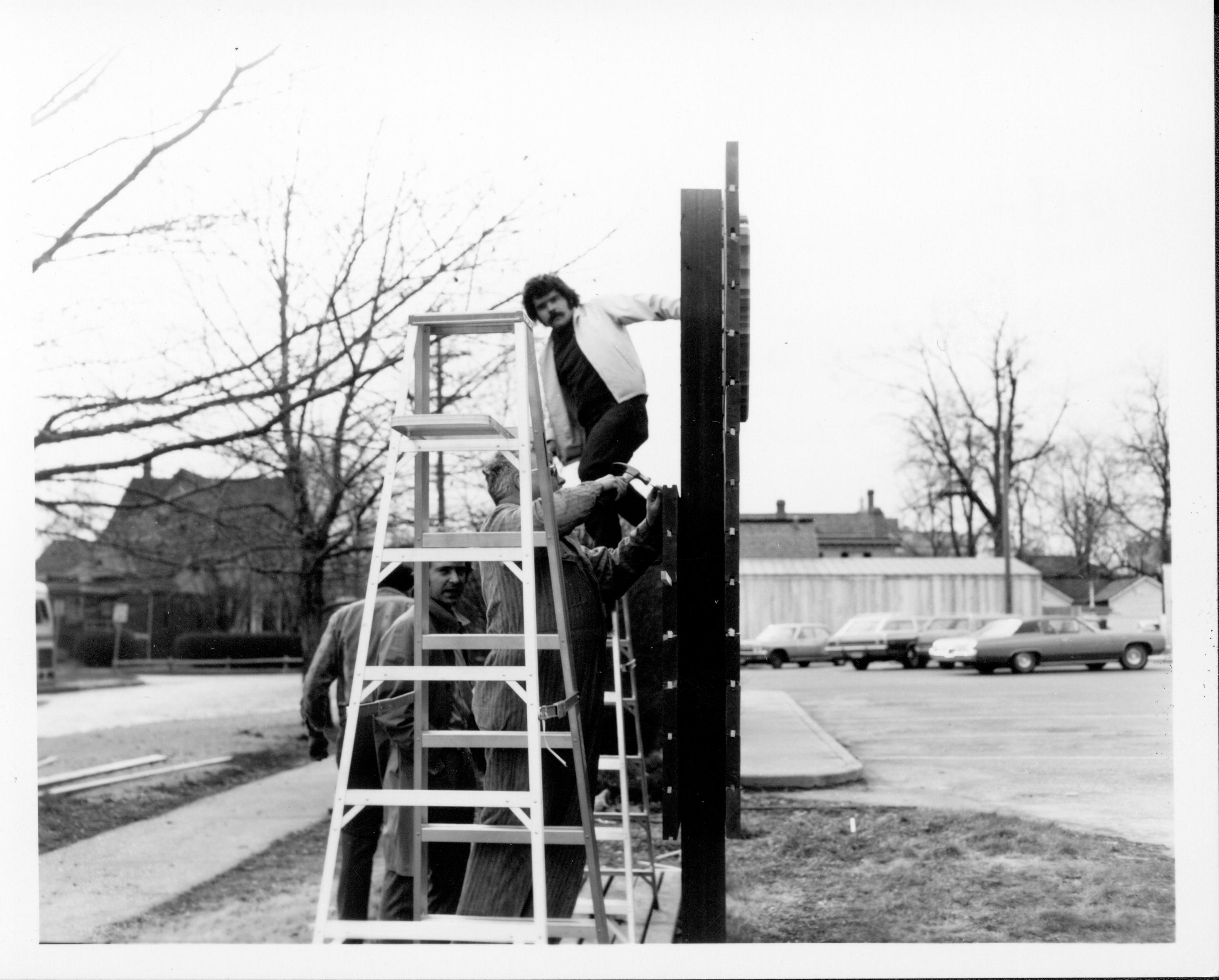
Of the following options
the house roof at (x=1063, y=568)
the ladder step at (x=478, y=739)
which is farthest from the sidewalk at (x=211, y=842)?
the house roof at (x=1063, y=568)

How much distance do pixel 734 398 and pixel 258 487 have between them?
620cm

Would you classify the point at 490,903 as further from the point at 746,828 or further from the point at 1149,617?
the point at 1149,617

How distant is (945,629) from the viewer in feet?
81.0

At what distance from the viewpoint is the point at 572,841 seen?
118 inches

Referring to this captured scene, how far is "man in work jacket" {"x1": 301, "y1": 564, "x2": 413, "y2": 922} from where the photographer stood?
4.27 metres

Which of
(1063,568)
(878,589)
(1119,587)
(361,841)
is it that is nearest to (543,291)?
(361,841)

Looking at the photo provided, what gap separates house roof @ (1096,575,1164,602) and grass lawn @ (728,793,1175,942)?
11320mm

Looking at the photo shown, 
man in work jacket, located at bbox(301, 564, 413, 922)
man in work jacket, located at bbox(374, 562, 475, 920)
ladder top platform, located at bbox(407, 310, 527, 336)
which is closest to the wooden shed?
man in work jacket, located at bbox(301, 564, 413, 922)

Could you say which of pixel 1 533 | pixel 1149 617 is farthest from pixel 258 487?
pixel 1149 617

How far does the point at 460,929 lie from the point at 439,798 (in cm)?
41

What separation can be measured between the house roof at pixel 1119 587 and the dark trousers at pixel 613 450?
1492cm

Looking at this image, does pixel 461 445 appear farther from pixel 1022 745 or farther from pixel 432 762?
pixel 1022 745

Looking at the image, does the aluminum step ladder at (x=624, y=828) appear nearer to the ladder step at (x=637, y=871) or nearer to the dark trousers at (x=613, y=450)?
the ladder step at (x=637, y=871)

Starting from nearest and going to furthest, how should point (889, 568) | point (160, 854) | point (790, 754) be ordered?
point (160, 854), point (790, 754), point (889, 568)
